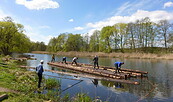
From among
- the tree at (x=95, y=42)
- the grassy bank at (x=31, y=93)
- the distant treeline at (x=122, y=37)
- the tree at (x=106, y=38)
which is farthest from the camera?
the tree at (x=95, y=42)

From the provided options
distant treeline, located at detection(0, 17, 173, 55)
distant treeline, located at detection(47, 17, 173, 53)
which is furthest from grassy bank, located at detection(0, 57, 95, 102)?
distant treeline, located at detection(47, 17, 173, 53)

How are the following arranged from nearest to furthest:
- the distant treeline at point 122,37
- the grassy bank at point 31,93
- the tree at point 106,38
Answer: the grassy bank at point 31,93 < the distant treeline at point 122,37 < the tree at point 106,38

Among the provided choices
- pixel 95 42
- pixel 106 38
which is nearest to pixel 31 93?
pixel 106 38

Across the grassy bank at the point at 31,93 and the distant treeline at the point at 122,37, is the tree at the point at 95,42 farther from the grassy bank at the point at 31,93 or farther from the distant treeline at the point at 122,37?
the grassy bank at the point at 31,93

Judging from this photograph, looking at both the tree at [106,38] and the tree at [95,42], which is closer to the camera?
the tree at [106,38]

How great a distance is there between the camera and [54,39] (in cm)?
7694

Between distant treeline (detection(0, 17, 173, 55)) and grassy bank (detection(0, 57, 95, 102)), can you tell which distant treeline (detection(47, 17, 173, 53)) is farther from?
grassy bank (detection(0, 57, 95, 102))

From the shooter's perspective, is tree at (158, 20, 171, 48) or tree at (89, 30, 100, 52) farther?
tree at (89, 30, 100, 52)

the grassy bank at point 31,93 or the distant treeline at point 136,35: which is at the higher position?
the distant treeline at point 136,35

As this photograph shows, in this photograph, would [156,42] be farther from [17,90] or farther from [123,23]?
[17,90]

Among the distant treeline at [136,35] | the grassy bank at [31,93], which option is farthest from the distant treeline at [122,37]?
the grassy bank at [31,93]

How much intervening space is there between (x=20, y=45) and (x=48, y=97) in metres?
33.7

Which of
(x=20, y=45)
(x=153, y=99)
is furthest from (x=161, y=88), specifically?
(x=20, y=45)

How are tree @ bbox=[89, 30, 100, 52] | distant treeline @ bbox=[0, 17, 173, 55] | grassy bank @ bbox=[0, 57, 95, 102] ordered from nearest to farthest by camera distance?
grassy bank @ bbox=[0, 57, 95, 102], distant treeline @ bbox=[0, 17, 173, 55], tree @ bbox=[89, 30, 100, 52]
